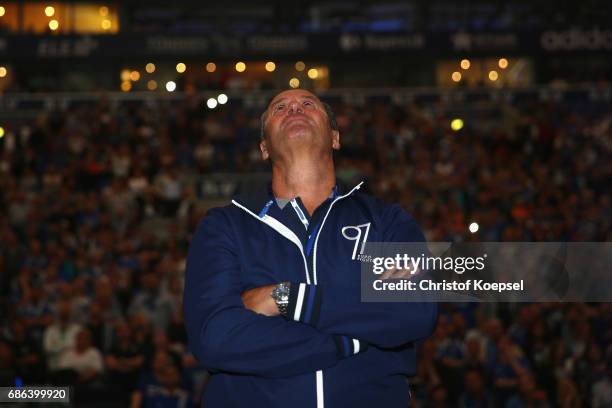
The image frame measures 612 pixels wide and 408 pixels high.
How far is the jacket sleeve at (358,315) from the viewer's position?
299 centimetres

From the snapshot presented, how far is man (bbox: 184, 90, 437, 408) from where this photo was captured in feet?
9.77

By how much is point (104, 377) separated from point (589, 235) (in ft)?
23.7

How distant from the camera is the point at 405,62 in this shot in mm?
30578

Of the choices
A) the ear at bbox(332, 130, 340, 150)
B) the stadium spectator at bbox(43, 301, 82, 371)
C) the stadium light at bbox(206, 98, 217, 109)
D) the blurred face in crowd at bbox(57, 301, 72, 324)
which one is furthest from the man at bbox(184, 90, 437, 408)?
the stadium light at bbox(206, 98, 217, 109)

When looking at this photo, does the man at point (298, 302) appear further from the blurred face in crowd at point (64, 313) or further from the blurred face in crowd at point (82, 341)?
the blurred face in crowd at point (64, 313)

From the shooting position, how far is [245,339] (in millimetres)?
2971

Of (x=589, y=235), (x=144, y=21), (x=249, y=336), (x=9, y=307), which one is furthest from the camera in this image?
(x=144, y=21)

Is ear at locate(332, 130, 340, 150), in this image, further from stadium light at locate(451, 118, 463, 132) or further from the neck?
stadium light at locate(451, 118, 463, 132)

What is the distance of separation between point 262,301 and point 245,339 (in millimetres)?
160

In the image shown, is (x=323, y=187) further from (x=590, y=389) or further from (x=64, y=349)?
(x=64, y=349)

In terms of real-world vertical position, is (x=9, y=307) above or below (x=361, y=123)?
below

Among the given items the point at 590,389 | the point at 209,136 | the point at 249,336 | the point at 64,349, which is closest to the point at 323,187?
the point at 249,336

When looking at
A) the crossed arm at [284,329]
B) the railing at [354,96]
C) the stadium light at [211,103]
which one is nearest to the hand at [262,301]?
the crossed arm at [284,329]

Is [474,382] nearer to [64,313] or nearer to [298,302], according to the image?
[64,313]
